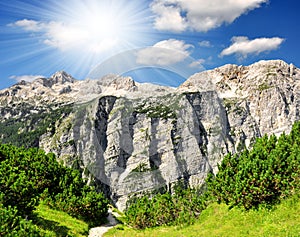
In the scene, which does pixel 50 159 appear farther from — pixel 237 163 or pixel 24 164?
pixel 237 163

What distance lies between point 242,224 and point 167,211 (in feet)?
34.9

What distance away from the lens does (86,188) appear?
4156 cm

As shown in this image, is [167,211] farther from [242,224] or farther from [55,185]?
[55,185]

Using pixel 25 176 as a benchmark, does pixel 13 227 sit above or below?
below

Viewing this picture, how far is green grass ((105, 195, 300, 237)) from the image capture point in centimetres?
2305

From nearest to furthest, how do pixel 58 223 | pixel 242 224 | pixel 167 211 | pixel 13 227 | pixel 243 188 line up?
pixel 13 227 < pixel 242 224 < pixel 243 188 < pixel 58 223 < pixel 167 211

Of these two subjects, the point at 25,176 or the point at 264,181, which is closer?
the point at 25,176

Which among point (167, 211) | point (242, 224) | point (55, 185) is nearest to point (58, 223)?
point (55, 185)

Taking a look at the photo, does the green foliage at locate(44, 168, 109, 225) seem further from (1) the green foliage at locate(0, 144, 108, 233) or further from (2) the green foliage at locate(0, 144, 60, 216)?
(2) the green foliage at locate(0, 144, 60, 216)

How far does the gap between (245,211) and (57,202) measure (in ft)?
72.7

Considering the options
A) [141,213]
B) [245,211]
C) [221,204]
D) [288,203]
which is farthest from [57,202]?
[288,203]

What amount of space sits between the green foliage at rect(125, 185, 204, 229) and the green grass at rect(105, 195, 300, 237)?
1.83 meters

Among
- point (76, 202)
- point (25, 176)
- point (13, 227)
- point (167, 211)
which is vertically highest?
point (25, 176)

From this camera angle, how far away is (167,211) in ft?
113
